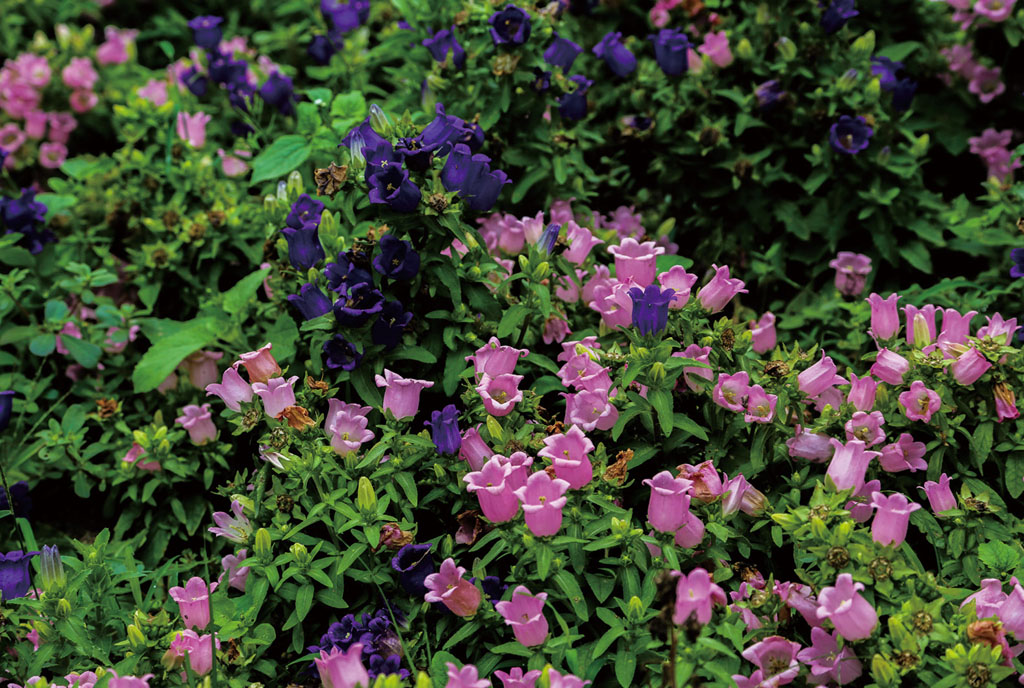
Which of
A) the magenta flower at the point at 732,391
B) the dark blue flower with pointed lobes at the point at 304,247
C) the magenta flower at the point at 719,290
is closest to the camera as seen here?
the magenta flower at the point at 732,391

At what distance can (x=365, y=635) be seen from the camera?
2357 millimetres

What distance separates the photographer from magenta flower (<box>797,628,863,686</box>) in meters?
2.19

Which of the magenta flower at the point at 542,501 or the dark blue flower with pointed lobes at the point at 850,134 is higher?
the dark blue flower with pointed lobes at the point at 850,134

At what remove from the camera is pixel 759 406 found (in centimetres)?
260

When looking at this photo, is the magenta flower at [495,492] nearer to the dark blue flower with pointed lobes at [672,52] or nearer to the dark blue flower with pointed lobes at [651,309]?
the dark blue flower with pointed lobes at [651,309]

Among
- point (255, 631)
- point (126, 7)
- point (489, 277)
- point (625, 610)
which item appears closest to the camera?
point (625, 610)

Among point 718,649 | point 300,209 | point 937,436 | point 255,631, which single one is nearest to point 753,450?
point 937,436

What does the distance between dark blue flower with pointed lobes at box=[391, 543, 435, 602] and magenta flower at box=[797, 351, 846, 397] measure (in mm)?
1154

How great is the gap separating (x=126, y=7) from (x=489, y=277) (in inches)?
159

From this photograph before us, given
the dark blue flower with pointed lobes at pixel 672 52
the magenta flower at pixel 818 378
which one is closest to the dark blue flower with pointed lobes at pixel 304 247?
the magenta flower at pixel 818 378

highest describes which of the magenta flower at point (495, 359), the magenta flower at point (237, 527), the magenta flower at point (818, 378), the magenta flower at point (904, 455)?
the magenta flower at point (495, 359)

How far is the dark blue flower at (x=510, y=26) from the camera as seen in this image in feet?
10.5

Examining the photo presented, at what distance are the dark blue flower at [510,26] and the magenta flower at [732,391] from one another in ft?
4.69

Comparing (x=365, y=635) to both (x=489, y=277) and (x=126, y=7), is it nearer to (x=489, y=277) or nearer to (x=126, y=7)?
(x=489, y=277)
